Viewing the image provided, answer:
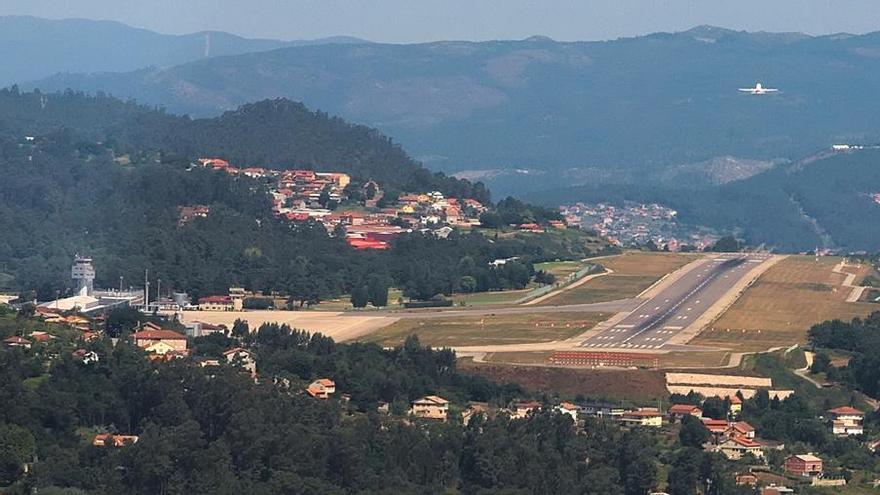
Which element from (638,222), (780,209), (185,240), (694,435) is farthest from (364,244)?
(780,209)

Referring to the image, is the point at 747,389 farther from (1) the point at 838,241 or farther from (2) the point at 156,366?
(1) the point at 838,241

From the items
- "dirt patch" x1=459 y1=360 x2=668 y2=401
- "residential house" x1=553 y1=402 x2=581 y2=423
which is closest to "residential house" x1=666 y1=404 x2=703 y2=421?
"dirt patch" x1=459 y1=360 x2=668 y2=401

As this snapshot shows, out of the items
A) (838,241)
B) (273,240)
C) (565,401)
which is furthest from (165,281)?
(838,241)

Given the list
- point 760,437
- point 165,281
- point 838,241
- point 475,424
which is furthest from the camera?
point 838,241

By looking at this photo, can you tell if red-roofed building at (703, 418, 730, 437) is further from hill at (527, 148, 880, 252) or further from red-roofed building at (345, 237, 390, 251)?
hill at (527, 148, 880, 252)

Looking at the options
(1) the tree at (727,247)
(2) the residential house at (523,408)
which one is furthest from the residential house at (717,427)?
(1) the tree at (727,247)

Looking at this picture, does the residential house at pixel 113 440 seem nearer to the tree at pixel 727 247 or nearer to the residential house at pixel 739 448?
the residential house at pixel 739 448

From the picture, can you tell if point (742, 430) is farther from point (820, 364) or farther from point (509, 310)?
point (509, 310)
